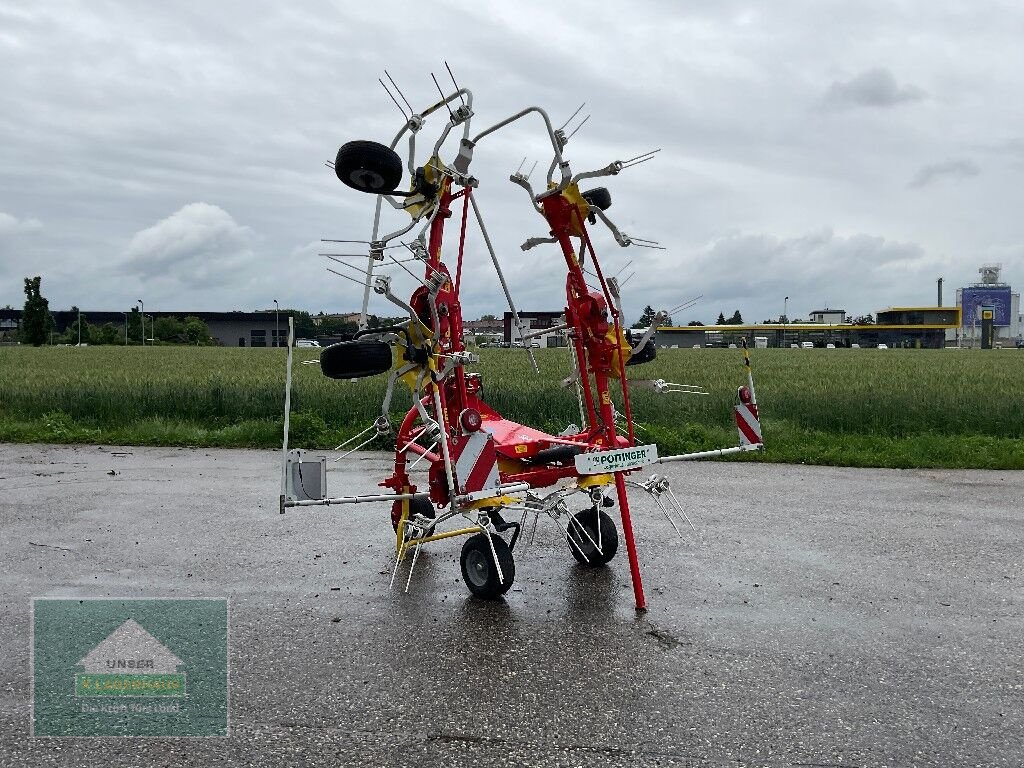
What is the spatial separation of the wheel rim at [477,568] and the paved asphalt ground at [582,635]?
0.18m

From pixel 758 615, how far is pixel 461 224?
3.29 meters

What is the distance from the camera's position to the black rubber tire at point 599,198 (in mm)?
6158

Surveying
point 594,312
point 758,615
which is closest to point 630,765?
point 758,615

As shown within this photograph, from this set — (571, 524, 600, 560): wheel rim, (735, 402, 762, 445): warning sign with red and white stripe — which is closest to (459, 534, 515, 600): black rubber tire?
(571, 524, 600, 560): wheel rim

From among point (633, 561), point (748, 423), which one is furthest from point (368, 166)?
point (748, 423)

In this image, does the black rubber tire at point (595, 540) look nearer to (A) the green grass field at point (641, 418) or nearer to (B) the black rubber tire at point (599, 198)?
(B) the black rubber tire at point (599, 198)

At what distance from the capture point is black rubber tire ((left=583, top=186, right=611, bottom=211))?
616 cm

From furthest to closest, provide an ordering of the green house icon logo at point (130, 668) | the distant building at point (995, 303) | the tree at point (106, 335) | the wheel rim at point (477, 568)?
the distant building at point (995, 303) → the tree at point (106, 335) → the wheel rim at point (477, 568) → the green house icon logo at point (130, 668)

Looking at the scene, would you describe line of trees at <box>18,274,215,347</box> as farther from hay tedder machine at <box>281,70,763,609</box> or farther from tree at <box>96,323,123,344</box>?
hay tedder machine at <box>281,70,763,609</box>

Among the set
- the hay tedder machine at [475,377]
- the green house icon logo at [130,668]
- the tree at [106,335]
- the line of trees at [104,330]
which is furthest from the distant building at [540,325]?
the tree at [106,335]

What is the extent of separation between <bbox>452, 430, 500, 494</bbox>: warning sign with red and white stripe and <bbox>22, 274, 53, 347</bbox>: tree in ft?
316

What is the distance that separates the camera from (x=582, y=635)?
517 centimetres

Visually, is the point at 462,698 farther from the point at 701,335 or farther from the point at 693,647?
the point at 701,335

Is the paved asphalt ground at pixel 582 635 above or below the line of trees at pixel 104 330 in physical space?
below
